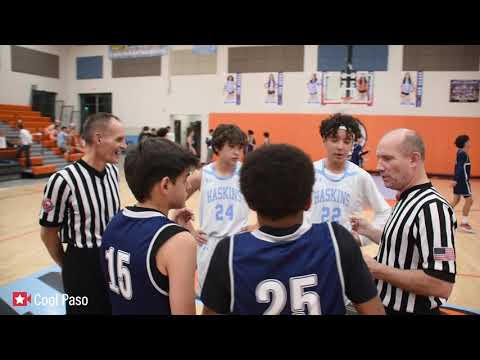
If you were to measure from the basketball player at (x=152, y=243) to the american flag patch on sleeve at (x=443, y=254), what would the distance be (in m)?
1.16

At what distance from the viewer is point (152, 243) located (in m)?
1.56

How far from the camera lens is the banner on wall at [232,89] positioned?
1919 cm

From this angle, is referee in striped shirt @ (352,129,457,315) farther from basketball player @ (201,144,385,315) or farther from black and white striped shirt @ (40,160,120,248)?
black and white striped shirt @ (40,160,120,248)

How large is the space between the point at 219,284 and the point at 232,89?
1871 cm

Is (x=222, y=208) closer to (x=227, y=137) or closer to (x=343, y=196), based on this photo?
(x=227, y=137)

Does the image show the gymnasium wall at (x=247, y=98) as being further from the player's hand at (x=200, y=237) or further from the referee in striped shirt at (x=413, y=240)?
the referee in striped shirt at (x=413, y=240)

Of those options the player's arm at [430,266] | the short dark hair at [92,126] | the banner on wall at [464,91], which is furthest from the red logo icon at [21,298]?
the banner on wall at [464,91]

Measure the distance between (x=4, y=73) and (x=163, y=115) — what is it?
804 cm

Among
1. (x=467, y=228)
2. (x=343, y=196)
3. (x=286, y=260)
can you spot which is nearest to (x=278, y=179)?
(x=286, y=260)

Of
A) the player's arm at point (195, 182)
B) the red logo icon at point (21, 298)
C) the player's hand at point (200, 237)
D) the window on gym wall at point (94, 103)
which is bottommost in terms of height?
the red logo icon at point (21, 298)

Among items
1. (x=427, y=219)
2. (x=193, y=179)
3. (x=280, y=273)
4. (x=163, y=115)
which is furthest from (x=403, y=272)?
(x=163, y=115)

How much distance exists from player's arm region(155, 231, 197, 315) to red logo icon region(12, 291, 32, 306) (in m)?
3.25

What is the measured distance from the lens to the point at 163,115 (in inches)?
821

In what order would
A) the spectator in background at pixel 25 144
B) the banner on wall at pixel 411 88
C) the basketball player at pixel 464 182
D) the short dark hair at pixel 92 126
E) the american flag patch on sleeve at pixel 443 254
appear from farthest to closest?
the banner on wall at pixel 411 88, the spectator in background at pixel 25 144, the basketball player at pixel 464 182, the short dark hair at pixel 92 126, the american flag patch on sleeve at pixel 443 254
